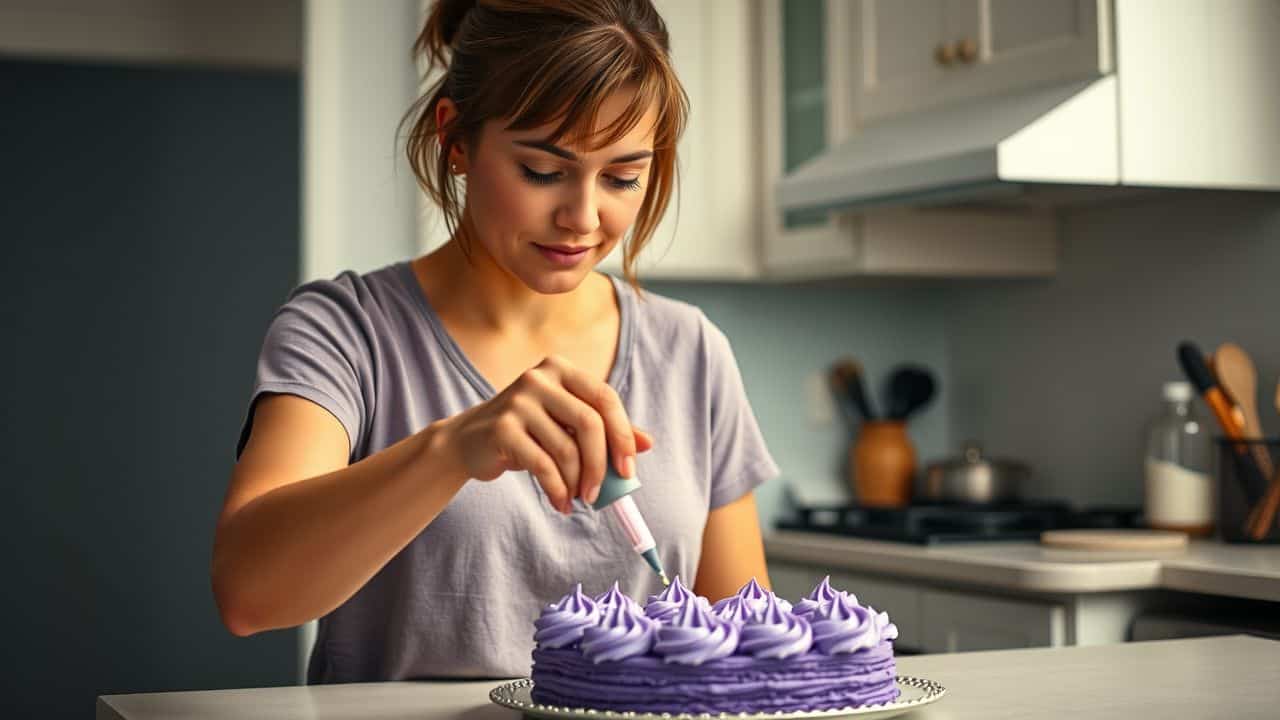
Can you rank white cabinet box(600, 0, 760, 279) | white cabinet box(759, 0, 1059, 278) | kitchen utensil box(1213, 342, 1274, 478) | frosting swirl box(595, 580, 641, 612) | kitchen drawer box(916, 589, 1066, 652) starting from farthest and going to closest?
1. white cabinet box(600, 0, 760, 279)
2. white cabinet box(759, 0, 1059, 278)
3. kitchen utensil box(1213, 342, 1274, 478)
4. kitchen drawer box(916, 589, 1066, 652)
5. frosting swirl box(595, 580, 641, 612)

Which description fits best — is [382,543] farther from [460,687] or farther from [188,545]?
[188,545]

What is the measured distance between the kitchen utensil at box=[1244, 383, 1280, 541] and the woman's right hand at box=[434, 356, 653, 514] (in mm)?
1636

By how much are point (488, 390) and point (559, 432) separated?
52cm

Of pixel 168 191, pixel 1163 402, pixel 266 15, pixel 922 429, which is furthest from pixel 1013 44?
pixel 168 191

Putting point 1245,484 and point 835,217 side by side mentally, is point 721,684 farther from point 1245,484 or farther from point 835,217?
point 835,217

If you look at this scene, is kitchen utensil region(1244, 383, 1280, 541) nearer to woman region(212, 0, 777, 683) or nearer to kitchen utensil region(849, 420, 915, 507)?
kitchen utensil region(849, 420, 915, 507)

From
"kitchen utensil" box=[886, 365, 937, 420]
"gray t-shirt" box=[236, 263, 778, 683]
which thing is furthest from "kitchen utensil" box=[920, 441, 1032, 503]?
"gray t-shirt" box=[236, 263, 778, 683]

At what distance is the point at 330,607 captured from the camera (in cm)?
113

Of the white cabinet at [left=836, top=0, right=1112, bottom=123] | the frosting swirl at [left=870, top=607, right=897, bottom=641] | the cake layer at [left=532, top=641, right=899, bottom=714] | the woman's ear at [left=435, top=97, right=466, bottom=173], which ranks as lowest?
the cake layer at [left=532, top=641, right=899, bottom=714]

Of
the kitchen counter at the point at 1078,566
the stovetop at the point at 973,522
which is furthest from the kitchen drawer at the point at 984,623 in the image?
the stovetop at the point at 973,522

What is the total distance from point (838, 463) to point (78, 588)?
2552mm

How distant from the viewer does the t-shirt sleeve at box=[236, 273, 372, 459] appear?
4.23ft

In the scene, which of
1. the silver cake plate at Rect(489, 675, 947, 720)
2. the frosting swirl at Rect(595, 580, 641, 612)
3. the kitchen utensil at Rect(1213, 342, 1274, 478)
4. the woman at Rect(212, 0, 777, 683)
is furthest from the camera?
the kitchen utensil at Rect(1213, 342, 1274, 478)

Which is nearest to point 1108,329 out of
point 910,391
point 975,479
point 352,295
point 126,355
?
point 975,479
